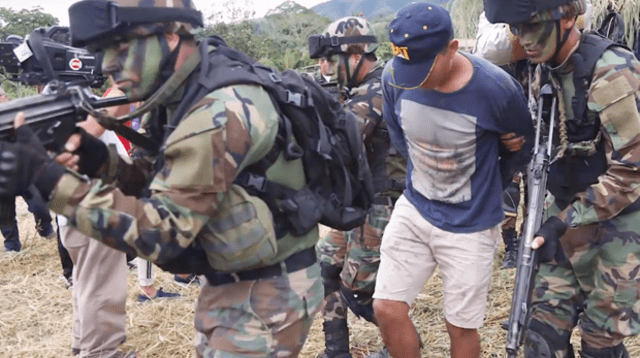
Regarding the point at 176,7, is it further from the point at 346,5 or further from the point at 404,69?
the point at 346,5

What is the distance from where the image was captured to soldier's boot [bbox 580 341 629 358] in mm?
3188

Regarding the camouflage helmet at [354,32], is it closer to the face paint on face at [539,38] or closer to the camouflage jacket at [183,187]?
the face paint on face at [539,38]

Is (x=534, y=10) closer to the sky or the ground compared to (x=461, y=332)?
closer to the sky

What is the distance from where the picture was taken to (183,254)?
226 centimetres

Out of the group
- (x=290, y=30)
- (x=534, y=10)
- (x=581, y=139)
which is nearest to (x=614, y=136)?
(x=581, y=139)

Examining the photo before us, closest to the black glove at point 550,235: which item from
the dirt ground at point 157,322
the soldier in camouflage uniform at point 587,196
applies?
the soldier in camouflage uniform at point 587,196

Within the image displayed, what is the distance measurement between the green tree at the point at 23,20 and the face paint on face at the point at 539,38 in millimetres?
17541

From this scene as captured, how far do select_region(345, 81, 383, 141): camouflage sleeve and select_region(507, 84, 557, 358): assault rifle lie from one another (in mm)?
989

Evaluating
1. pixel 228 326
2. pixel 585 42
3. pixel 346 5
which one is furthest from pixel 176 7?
pixel 346 5

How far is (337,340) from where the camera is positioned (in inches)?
157

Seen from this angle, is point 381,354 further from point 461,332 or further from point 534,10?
point 534,10

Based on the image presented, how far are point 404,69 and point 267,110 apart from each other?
111 centimetres

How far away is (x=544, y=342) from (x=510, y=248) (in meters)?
2.46

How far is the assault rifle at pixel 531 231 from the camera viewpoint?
279 centimetres
